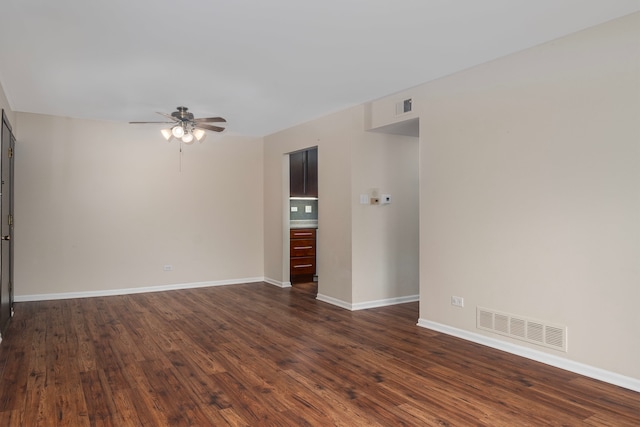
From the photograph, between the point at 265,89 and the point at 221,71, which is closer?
the point at 221,71

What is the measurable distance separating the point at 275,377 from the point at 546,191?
2.54 metres

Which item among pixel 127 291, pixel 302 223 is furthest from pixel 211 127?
pixel 127 291

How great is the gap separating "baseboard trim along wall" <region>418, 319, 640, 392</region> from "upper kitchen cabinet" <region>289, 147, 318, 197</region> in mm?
3674

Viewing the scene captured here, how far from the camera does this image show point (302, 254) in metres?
7.11

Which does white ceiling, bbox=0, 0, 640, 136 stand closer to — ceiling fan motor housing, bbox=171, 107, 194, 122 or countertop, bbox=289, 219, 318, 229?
ceiling fan motor housing, bbox=171, 107, 194, 122

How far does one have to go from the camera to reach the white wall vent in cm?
466

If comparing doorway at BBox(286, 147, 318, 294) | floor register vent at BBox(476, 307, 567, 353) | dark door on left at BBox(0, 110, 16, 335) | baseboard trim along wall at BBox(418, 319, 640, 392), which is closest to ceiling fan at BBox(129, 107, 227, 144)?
dark door on left at BBox(0, 110, 16, 335)

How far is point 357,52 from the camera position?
358cm

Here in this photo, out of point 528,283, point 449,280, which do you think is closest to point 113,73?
point 449,280

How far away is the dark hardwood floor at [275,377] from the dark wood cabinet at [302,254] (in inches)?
85.2

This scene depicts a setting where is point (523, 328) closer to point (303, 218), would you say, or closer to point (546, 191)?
point (546, 191)

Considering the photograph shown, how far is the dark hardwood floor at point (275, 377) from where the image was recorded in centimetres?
251

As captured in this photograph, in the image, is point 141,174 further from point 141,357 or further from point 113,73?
point 141,357

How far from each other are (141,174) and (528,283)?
5.42 m
